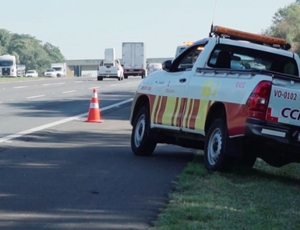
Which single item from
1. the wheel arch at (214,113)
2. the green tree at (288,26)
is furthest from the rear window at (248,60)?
the green tree at (288,26)

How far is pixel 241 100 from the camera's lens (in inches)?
396

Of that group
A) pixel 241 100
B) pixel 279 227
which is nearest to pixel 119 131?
pixel 241 100

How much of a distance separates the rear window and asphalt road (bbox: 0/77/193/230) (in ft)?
5.30

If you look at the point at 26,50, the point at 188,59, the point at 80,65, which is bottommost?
the point at 80,65

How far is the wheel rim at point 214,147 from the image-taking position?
1067cm

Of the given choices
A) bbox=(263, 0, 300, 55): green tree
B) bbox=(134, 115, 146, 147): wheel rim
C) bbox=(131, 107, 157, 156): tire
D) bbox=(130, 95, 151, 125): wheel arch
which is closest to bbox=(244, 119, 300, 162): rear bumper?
bbox=(131, 107, 157, 156): tire

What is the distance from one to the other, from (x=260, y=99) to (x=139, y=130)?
3.86 m

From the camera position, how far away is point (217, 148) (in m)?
10.8

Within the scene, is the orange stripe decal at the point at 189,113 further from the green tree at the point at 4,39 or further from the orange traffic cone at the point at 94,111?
the green tree at the point at 4,39

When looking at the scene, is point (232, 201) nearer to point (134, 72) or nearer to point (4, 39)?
point (134, 72)

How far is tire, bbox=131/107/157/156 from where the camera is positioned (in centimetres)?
1290

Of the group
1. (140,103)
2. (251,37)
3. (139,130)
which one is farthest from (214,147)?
(140,103)

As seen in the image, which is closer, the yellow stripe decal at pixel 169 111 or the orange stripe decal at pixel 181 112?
the orange stripe decal at pixel 181 112

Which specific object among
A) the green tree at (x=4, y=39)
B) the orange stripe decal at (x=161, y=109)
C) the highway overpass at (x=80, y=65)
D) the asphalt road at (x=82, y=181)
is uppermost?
the orange stripe decal at (x=161, y=109)
